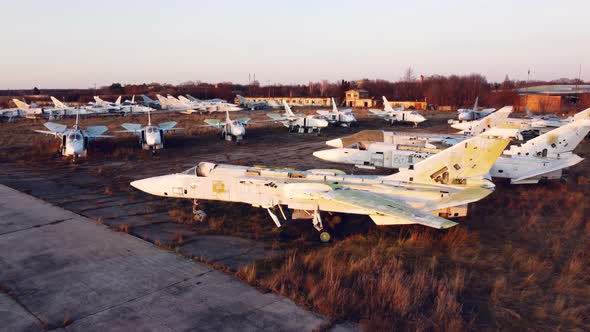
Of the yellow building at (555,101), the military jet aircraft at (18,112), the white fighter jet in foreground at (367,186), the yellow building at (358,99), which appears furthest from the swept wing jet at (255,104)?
the white fighter jet in foreground at (367,186)

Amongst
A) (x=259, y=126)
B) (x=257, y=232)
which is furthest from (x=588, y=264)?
(x=259, y=126)

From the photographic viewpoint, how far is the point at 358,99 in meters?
106

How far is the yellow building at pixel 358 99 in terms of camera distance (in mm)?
102375

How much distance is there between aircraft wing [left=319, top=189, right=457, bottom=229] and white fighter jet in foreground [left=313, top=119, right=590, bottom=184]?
8.20 meters

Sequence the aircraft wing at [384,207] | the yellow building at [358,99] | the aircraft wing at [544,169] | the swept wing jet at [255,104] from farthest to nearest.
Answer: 1. the yellow building at [358,99]
2. the swept wing jet at [255,104]
3. the aircraft wing at [544,169]
4. the aircraft wing at [384,207]

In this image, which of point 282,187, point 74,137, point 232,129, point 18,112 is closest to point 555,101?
point 232,129

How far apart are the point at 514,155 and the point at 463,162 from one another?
983 cm

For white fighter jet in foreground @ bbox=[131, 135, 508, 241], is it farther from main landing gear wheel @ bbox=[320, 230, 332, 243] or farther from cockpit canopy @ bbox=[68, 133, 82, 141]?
cockpit canopy @ bbox=[68, 133, 82, 141]

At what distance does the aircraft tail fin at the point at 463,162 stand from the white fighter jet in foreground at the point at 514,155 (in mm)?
6400

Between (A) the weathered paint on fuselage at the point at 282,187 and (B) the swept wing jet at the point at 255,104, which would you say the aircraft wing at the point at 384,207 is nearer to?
(A) the weathered paint on fuselage at the point at 282,187

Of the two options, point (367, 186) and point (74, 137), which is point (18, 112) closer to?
point (74, 137)

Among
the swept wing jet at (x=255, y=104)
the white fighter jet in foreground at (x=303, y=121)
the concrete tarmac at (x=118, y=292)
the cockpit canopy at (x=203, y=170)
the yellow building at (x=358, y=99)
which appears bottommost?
the concrete tarmac at (x=118, y=292)

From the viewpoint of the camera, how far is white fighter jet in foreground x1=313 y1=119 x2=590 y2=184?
20.4 metres

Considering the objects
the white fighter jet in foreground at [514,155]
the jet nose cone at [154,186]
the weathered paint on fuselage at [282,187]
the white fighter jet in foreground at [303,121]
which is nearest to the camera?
the weathered paint on fuselage at [282,187]
